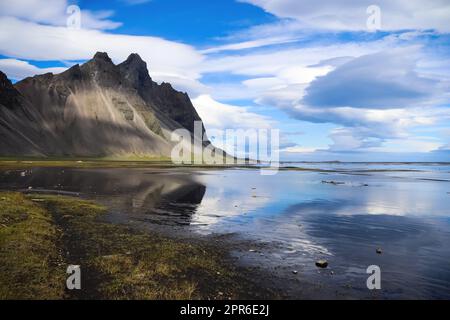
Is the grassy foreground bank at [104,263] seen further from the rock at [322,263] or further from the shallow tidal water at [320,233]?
the rock at [322,263]

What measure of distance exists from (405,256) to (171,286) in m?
15.6

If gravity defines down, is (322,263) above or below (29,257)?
below

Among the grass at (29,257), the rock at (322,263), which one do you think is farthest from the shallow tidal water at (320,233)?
the grass at (29,257)

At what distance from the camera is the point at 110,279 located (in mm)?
16438

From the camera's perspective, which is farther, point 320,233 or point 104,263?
point 320,233

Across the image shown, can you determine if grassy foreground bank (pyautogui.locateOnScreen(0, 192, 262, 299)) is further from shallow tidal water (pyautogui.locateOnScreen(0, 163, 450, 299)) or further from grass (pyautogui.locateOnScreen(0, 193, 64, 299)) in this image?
shallow tidal water (pyautogui.locateOnScreen(0, 163, 450, 299))

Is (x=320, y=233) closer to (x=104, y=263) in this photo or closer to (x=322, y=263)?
(x=322, y=263)

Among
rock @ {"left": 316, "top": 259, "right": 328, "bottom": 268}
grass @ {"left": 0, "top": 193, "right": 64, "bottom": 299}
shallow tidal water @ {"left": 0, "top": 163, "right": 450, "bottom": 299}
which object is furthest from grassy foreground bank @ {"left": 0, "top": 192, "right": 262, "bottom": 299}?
rock @ {"left": 316, "top": 259, "right": 328, "bottom": 268}

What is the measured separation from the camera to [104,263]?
18.4 metres

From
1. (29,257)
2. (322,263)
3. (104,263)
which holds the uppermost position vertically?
(29,257)

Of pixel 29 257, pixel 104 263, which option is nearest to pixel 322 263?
pixel 104 263

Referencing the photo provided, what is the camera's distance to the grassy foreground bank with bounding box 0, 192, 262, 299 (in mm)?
15055
